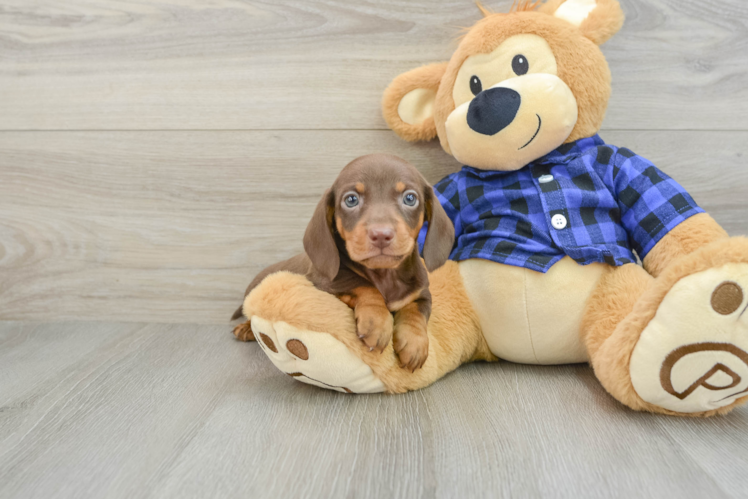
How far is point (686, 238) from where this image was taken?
1230mm

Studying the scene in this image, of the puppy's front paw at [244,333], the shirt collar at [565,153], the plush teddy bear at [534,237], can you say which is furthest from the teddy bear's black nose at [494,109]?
the puppy's front paw at [244,333]

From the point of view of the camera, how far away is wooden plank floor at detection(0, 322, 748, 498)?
87 cm

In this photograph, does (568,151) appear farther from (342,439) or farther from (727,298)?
(342,439)

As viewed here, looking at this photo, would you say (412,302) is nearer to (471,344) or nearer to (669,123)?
(471,344)

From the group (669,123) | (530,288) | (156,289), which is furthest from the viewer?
(156,289)

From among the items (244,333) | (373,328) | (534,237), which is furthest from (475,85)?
(244,333)

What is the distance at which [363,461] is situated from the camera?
0.94 metres

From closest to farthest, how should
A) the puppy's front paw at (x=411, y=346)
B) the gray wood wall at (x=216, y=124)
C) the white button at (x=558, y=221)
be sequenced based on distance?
the puppy's front paw at (x=411, y=346)
the white button at (x=558, y=221)
the gray wood wall at (x=216, y=124)

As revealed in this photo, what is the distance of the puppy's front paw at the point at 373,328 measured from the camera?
1.17 metres

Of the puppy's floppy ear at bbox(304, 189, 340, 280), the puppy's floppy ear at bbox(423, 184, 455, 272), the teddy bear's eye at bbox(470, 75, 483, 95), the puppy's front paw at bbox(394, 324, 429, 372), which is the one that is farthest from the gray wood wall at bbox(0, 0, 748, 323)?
the puppy's front paw at bbox(394, 324, 429, 372)

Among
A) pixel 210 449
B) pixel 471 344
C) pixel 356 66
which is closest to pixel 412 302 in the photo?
pixel 471 344

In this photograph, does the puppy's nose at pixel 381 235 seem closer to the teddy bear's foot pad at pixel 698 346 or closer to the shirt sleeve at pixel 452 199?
the shirt sleeve at pixel 452 199

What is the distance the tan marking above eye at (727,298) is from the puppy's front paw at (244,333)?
1360 millimetres

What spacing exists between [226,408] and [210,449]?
0.20 metres
